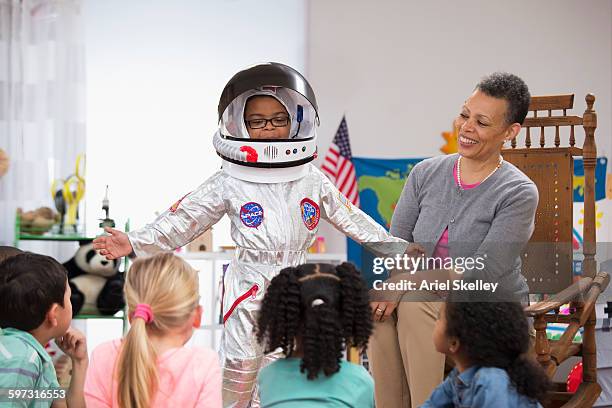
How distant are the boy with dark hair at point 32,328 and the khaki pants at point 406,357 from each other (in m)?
0.85

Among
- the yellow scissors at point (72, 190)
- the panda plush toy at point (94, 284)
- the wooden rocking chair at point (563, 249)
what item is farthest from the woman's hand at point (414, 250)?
the yellow scissors at point (72, 190)

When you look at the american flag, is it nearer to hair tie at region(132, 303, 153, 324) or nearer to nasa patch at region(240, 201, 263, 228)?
nasa patch at region(240, 201, 263, 228)

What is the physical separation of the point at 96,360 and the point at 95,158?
123 inches

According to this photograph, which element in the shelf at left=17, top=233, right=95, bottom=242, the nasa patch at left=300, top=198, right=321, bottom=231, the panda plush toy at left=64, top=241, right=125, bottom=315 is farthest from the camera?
the shelf at left=17, top=233, right=95, bottom=242

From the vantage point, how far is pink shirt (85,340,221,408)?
5.98ft

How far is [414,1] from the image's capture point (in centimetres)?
536

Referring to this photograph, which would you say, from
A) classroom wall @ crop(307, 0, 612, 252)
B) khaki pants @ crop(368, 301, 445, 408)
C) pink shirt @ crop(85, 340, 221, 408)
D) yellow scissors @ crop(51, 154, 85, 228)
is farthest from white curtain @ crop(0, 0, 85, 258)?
pink shirt @ crop(85, 340, 221, 408)

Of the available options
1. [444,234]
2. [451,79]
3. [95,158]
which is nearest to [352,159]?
[451,79]

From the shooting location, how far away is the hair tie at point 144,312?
1.80m

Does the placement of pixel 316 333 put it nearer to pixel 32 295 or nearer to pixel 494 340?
pixel 494 340

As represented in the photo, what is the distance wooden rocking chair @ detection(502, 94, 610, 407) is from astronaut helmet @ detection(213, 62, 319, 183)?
0.82 metres

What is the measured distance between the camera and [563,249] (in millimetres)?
2768

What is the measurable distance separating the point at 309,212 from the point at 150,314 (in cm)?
72

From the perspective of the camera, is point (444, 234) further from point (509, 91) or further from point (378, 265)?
point (509, 91)
